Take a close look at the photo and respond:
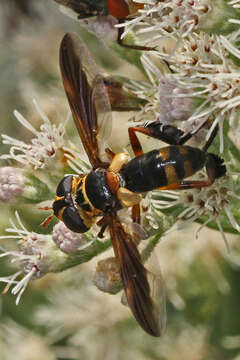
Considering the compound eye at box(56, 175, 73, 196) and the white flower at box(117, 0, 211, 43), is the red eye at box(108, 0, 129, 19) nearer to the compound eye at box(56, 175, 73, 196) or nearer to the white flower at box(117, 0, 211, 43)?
the white flower at box(117, 0, 211, 43)

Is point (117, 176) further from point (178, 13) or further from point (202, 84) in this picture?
point (178, 13)

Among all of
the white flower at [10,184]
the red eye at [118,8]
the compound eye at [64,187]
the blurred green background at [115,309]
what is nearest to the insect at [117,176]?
the compound eye at [64,187]

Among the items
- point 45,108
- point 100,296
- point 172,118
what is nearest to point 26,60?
point 45,108

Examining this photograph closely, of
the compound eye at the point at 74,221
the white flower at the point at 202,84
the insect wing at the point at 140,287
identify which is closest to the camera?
the insect wing at the point at 140,287

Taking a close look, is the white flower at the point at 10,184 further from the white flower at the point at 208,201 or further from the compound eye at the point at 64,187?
the white flower at the point at 208,201

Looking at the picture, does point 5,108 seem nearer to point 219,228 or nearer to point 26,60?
point 26,60
